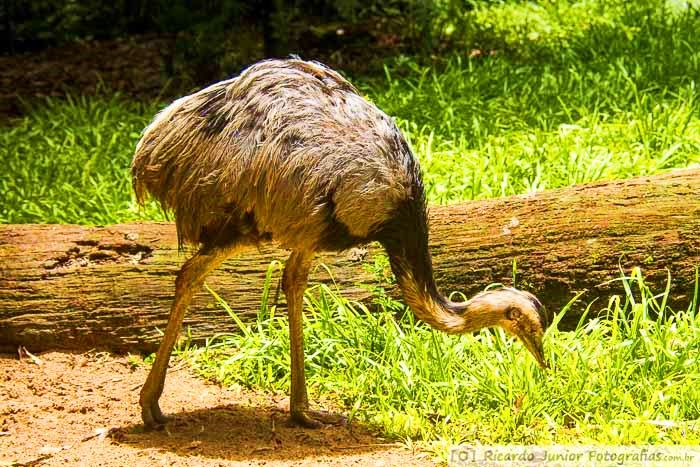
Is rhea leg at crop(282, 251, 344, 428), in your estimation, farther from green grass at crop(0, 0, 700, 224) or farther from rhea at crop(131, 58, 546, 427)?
green grass at crop(0, 0, 700, 224)

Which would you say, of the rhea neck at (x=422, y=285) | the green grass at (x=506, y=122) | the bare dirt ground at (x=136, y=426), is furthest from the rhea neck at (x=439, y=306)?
the green grass at (x=506, y=122)

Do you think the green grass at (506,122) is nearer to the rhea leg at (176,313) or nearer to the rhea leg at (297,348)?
the rhea leg at (297,348)

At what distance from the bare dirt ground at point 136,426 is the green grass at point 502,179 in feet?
0.56

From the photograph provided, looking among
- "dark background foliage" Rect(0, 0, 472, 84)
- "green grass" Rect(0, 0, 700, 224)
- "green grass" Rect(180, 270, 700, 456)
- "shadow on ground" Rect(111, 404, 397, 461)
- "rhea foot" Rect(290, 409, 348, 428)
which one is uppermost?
"dark background foliage" Rect(0, 0, 472, 84)

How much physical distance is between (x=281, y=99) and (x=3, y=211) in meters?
3.18

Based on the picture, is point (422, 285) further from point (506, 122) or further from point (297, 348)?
point (506, 122)

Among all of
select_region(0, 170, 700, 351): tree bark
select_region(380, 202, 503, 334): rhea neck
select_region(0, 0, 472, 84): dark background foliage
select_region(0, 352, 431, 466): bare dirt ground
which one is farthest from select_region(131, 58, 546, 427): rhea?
select_region(0, 0, 472, 84): dark background foliage

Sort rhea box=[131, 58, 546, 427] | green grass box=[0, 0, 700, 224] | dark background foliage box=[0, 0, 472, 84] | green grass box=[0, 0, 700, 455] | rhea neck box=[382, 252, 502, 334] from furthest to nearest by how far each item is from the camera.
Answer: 1. dark background foliage box=[0, 0, 472, 84]
2. green grass box=[0, 0, 700, 224]
3. green grass box=[0, 0, 700, 455]
4. rhea neck box=[382, 252, 502, 334]
5. rhea box=[131, 58, 546, 427]

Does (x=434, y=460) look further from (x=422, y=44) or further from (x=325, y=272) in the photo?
(x=422, y=44)

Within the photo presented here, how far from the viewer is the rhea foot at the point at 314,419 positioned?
181 inches

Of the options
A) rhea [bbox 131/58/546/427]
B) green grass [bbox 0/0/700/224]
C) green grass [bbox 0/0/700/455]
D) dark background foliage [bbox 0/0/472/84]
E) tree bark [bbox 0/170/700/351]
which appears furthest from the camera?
dark background foliage [bbox 0/0/472/84]

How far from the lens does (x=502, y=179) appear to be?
6.45 metres

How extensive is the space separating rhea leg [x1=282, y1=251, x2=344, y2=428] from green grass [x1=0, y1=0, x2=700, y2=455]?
0.69ft

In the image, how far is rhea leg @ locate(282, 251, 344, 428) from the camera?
459 cm
